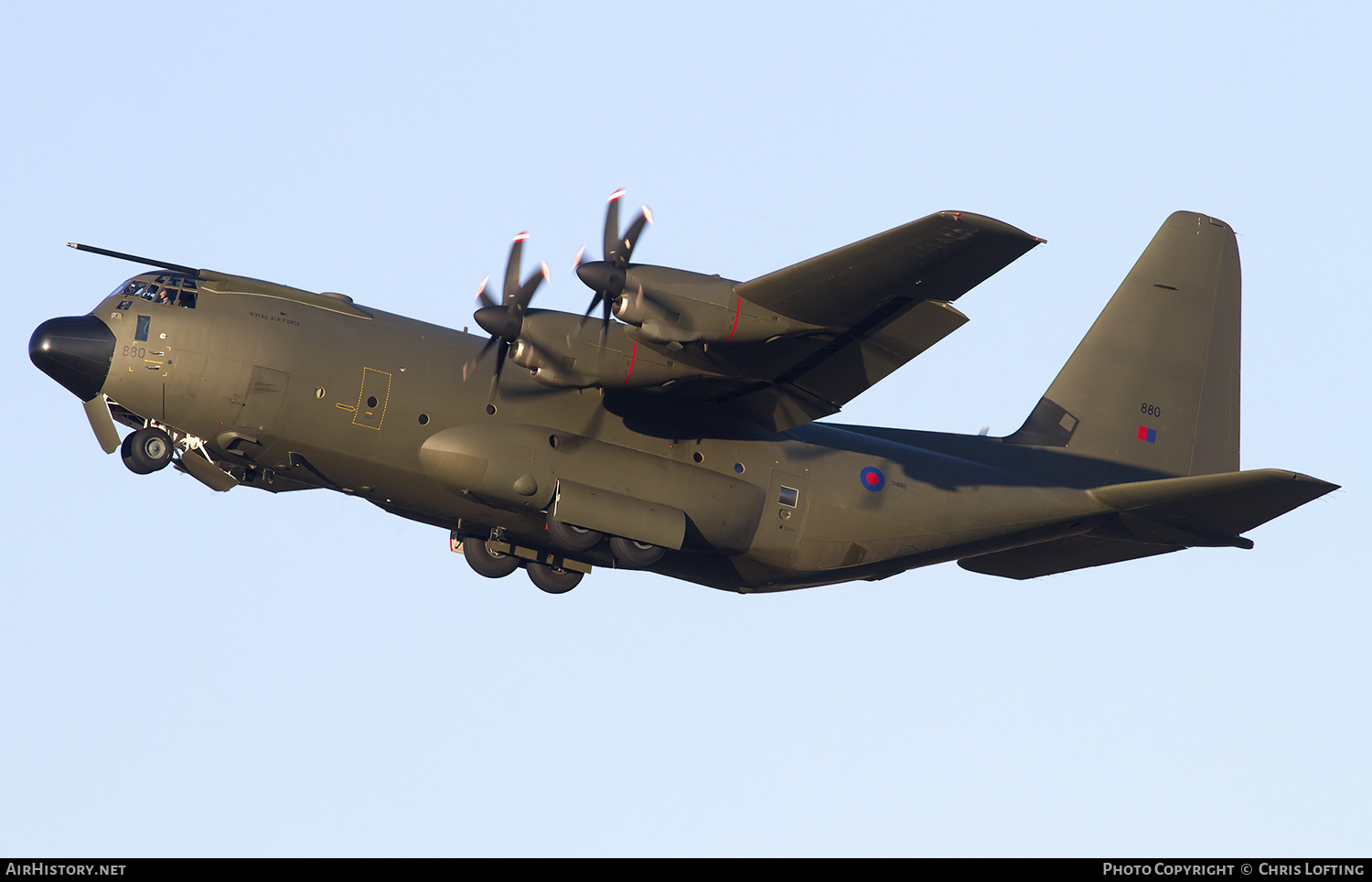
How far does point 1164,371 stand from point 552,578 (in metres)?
11.2

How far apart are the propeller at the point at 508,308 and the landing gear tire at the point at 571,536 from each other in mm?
2122

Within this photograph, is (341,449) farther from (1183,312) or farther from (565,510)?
(1183,312)

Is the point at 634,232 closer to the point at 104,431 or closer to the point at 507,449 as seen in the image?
the point at 507,449

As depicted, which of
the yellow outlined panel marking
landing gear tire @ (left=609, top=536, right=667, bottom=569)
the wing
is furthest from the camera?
landing gear tire @ (left=609, top=536, right=667, bottom=569)

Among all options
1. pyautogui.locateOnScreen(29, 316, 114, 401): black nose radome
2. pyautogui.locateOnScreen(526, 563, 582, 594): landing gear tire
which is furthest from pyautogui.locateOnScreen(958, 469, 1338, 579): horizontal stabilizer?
pyautogui.locateOnScreen(29, 316, 114, 401): black nose radome

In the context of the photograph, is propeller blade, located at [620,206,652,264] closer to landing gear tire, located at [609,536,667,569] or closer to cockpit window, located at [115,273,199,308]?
landing gear tire, located at [609,536,667,569]

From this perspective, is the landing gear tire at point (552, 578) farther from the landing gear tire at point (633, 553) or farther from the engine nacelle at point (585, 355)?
the engine nacelle at point (585, 355)

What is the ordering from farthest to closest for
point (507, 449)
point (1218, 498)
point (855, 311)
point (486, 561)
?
A: point (486, 561) → point (1218, 498) → point (507, 449) → point (855, 311)

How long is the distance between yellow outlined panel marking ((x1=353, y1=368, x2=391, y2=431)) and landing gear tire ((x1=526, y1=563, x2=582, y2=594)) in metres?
3.78

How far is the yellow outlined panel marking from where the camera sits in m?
18.6

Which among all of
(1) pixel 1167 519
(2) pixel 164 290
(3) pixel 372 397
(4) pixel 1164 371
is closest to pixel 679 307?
(3) pixel 372 397

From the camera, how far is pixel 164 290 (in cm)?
1852

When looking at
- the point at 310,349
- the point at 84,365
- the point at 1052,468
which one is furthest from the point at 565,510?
the point at 1052,468

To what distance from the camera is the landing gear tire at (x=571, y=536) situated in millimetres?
18984
